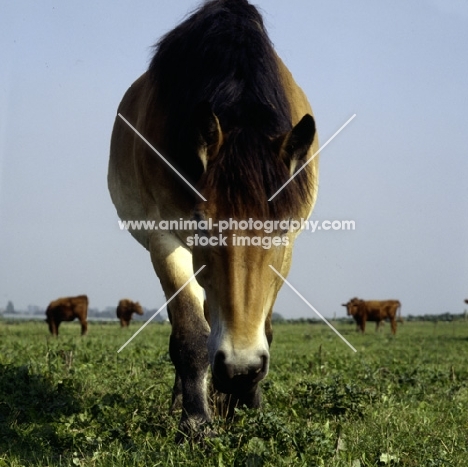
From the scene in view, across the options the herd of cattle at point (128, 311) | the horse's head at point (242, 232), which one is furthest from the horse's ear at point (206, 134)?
the herd of cattle at point (128, 311)

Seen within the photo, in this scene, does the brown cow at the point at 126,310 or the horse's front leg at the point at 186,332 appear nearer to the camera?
the horse's front leg at the point at 186,332

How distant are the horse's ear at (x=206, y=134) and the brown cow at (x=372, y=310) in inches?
1392

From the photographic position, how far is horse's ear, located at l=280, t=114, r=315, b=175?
391 cm

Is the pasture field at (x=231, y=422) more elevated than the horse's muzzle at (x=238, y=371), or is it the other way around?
the horse's muzzle at (x=238, y=371)

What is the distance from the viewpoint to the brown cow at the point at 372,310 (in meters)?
38.6

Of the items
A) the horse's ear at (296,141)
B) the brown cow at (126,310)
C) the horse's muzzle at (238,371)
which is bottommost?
the brown cow at (126,310)

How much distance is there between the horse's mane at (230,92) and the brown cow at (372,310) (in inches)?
1357

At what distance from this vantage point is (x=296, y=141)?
396 cm

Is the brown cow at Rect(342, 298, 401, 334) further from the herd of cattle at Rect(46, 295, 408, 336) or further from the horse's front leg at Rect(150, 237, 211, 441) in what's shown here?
the horse's front leg at Rect(150, 237, 211, 441)

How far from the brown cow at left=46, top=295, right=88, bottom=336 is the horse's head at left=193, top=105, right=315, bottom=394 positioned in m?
26.5

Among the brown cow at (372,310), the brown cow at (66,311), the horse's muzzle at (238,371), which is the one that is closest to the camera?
the horse's muzzle at (238,371)

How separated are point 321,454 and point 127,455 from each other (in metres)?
1.00

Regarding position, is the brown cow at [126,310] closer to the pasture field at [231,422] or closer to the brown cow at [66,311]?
the brown cow at [66,311]

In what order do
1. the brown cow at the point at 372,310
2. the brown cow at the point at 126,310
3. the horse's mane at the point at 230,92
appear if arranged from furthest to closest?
the brown cow at the point at 126,310 → the brown cow at the point at 372,310 → the horse's mane at the point at 230,92
